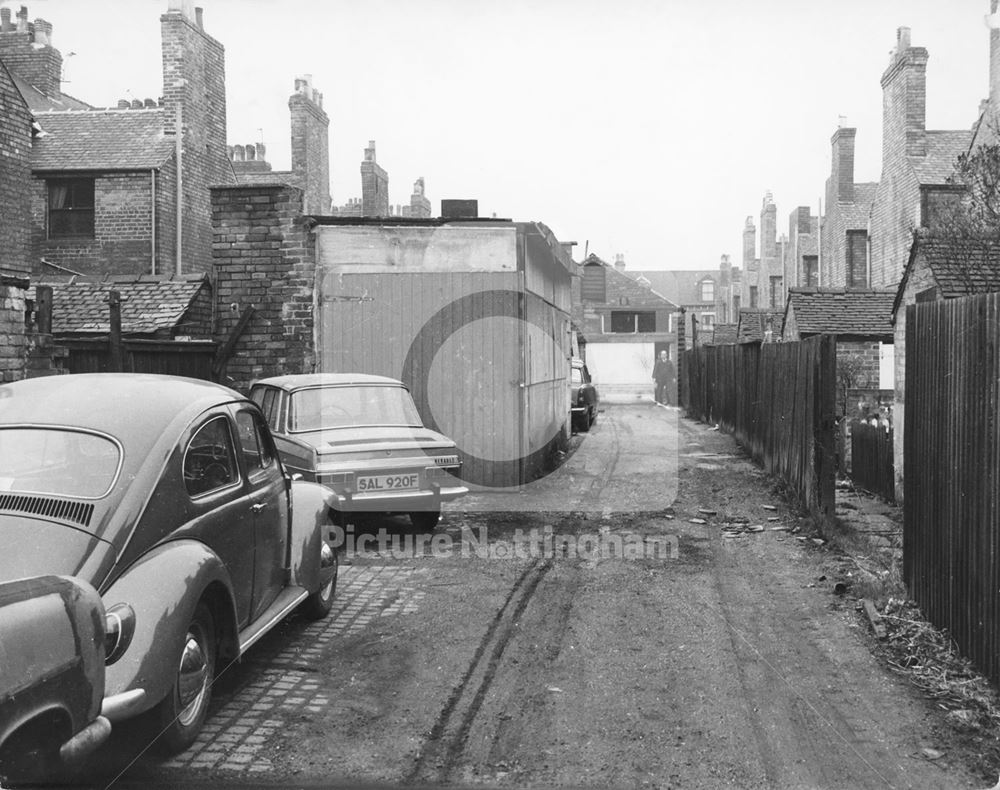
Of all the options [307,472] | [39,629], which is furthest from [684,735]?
[307,472]

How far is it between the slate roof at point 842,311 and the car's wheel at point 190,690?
2020cm

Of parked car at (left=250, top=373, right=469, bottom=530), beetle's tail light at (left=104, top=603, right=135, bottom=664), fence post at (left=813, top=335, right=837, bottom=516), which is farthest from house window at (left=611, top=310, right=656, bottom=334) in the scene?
beetle's tail light at (left=104, top=603, right=135, bottom=664)

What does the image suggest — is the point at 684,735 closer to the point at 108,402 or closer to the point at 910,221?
the point at 108,402

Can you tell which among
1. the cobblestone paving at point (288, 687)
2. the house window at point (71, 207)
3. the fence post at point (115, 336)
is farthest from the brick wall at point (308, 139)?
the cobblestone paving at point (288, 687)

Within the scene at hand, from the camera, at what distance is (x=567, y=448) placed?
18672 millimetres

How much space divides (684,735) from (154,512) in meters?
2.71

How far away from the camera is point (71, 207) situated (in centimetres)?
2223

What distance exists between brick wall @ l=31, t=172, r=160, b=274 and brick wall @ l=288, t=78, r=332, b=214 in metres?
6.94

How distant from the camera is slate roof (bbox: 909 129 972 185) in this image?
2662 centimetres

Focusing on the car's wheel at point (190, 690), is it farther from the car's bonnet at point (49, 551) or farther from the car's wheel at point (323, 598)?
the car's wheel at point (323, 598)

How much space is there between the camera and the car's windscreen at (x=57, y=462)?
13.5 ft

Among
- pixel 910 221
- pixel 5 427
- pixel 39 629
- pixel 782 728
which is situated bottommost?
pixel 782 728

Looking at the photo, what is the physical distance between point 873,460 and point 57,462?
11.3 m

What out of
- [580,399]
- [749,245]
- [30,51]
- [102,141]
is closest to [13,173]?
[102,141]
